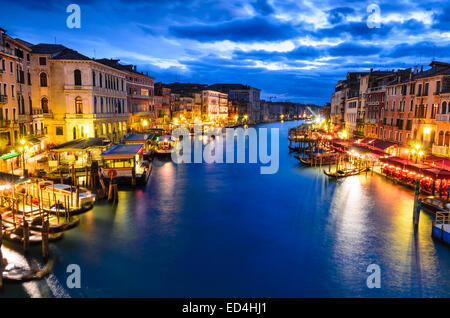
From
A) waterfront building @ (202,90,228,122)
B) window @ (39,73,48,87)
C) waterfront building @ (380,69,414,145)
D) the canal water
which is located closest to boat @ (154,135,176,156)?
window @ (39,73,48,87)

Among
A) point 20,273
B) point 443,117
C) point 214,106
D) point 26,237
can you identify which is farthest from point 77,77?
point 214,106

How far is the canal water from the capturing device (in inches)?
463

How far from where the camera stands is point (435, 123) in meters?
27.8

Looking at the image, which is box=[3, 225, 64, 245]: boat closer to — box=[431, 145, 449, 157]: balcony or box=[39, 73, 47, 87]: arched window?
box=[39, 73, 47, 87]: arched window

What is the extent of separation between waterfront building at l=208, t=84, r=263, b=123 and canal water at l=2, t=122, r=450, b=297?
355 feet

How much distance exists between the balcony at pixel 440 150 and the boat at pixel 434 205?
7262mm

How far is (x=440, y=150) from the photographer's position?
84.6ft

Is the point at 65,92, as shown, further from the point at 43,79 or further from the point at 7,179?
the point at 7,179

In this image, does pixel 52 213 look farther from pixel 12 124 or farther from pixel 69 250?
pixel 12 124

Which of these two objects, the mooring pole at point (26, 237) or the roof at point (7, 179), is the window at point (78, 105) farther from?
the mooring pole at point (26, 237)

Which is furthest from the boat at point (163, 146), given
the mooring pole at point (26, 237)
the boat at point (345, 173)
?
the mooring pole at point (26, 237)

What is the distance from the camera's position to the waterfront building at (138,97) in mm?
53031

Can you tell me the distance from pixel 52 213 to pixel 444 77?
2964 centimetres

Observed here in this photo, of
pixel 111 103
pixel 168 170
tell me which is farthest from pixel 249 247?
pixel 111 103
